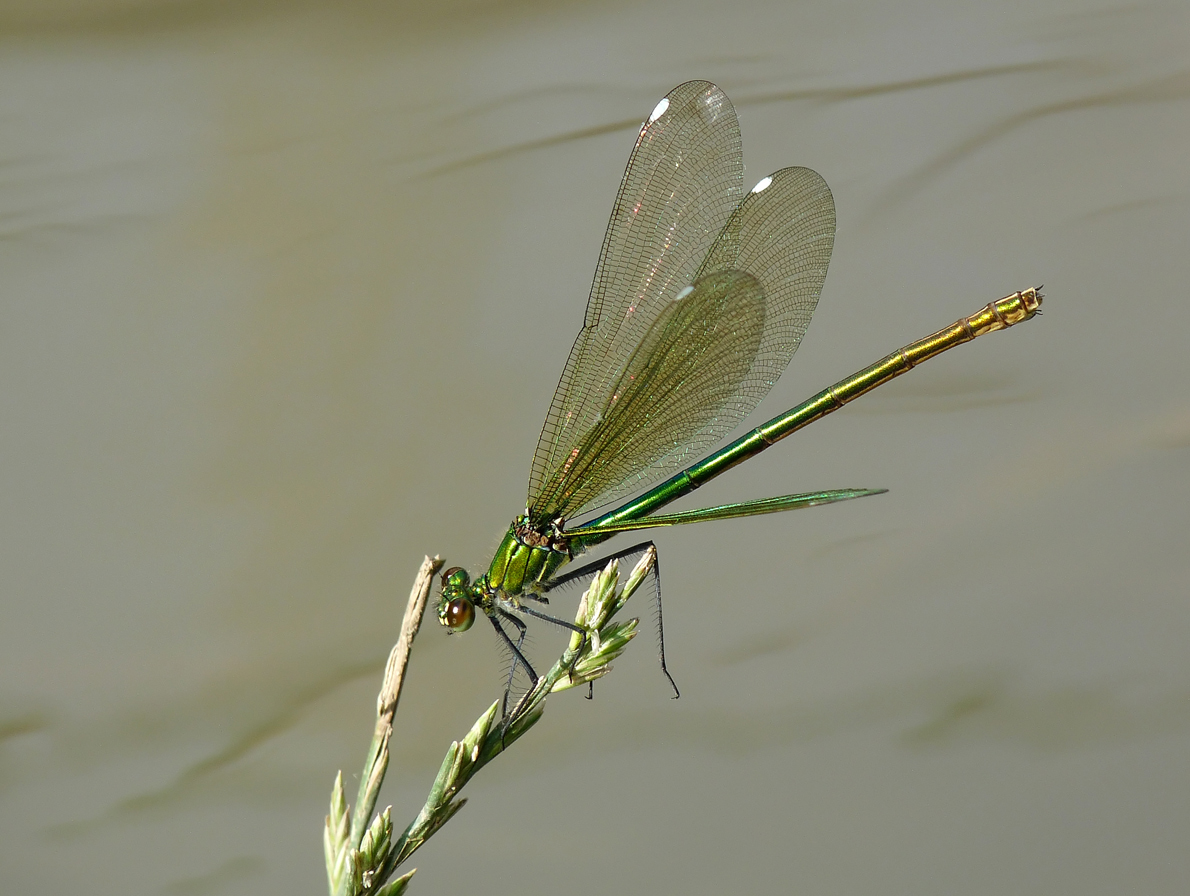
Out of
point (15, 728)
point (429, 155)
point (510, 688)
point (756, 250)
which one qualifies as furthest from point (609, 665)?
point (15, 728)

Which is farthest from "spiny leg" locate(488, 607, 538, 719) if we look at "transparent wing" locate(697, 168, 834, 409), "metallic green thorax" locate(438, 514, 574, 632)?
"transparent wing" locate(697, 168, 834, 409)

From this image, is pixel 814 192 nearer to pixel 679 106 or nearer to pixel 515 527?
pixel 679 106

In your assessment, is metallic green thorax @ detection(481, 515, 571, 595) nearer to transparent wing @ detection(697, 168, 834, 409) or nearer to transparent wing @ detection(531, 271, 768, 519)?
transparent wing @ detection(531, 271, 768, 519)

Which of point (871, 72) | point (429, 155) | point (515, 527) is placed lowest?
point (515, 527)

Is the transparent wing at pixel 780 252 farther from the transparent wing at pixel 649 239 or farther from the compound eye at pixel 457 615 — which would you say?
the compound eye at pixel 457 615

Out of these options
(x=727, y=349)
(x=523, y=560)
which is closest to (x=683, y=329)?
(x=727, y=349)

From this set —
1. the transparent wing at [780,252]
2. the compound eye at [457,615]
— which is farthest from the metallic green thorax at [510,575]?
the transparent wing at [780,252]

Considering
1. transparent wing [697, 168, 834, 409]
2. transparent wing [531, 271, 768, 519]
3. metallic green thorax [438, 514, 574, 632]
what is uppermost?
transparent wing [697, 168, 834, 409]
